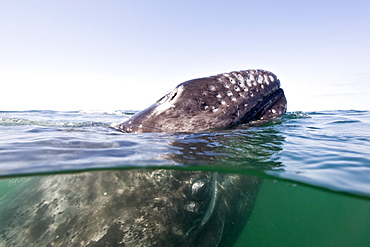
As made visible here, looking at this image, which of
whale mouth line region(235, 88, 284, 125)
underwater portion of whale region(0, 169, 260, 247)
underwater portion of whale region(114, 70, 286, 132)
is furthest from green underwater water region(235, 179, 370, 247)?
underwater portion of whale region(0, 169, 260, 247)

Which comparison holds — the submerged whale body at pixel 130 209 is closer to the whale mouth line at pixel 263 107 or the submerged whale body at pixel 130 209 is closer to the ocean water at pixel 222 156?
the ocean water at pixel 222 156

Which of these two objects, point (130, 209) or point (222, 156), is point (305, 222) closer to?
point (222, 156)

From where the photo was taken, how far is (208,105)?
169 inches

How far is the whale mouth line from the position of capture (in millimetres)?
4742

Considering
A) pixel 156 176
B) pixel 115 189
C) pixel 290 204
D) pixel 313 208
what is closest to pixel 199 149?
pixel 156 176

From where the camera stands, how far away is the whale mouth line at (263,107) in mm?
4742

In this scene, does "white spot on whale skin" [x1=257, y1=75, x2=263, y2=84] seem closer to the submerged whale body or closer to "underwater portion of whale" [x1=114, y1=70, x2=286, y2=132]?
"underwater portion of whale" [x1=114, y1=70, x2=286, y2=132]

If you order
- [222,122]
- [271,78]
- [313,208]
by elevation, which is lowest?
[313,208]

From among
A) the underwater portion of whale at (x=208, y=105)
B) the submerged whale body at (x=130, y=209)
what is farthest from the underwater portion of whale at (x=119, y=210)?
the underwater portion of whale at (x=208, y=105)

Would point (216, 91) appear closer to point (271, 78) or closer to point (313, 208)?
point (271, 78)

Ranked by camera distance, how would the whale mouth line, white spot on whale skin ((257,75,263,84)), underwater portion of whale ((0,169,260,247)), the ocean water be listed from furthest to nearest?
white spot on whale skin ((257,75,263,84)) → the whale mouth line → the ocean water → underwater portion of whale ((0,169,260,247))

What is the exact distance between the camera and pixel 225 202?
11.9 feet

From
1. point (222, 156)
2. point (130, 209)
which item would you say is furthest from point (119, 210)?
point (222, 156)

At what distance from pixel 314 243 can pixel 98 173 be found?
766 centimetres
